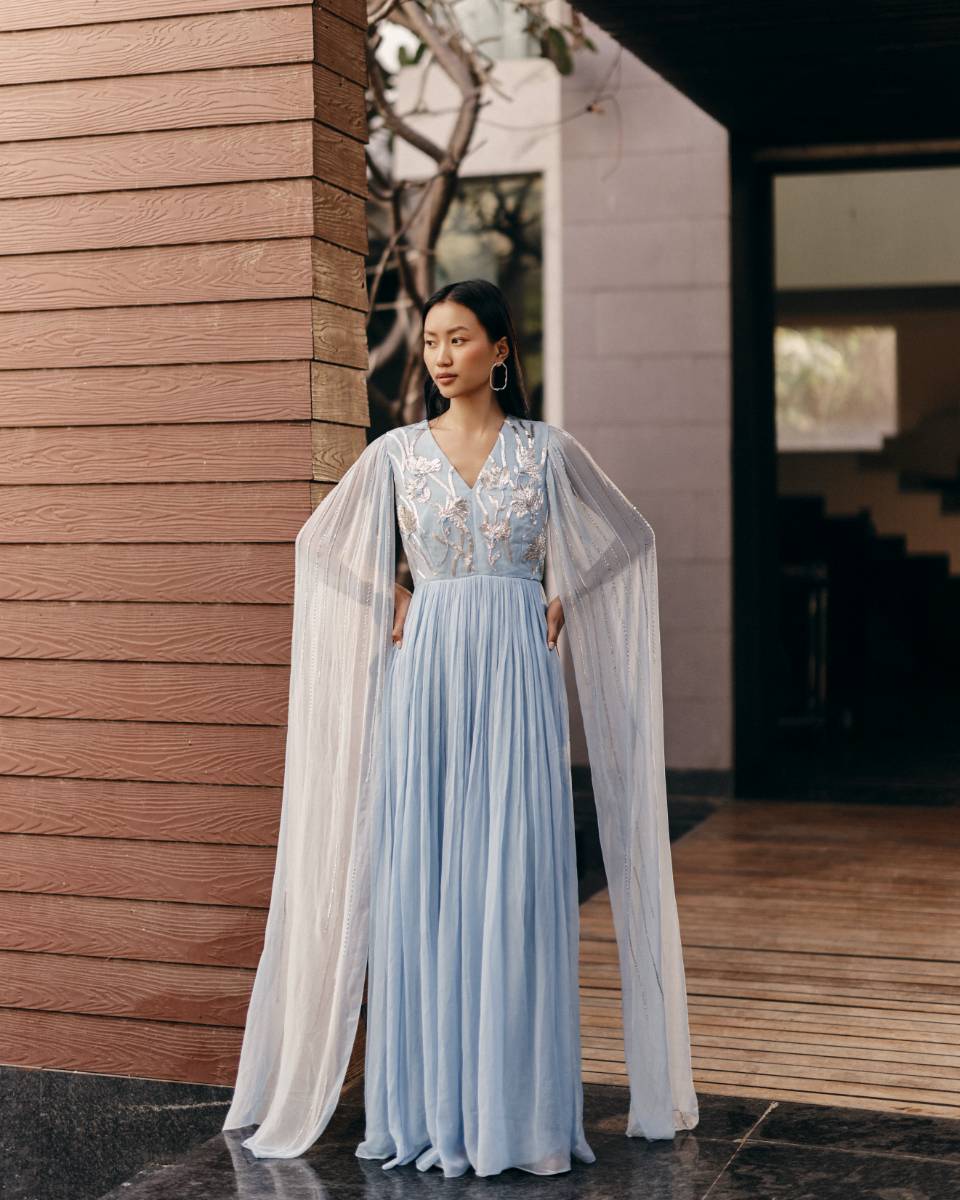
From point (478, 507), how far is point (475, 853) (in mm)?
589

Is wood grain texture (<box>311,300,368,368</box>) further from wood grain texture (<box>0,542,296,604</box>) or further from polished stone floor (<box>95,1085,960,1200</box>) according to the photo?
polished stone floor (<box>95,1085,960,1200</box>)

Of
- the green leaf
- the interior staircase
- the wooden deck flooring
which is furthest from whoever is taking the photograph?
the interior staircase

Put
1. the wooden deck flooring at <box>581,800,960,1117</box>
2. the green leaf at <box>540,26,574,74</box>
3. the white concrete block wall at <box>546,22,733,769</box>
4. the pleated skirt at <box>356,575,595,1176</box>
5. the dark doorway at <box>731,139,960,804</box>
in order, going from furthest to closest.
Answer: the dark doorway at <box>731,139,960,804</box>, the white concrete block wall at <box>546,22,733,769</box>, the green leaf at <box>540,26,574,74</box>, the wooden deck flooring at <box>581,800,960,1117</box>, the pleated skirt at <box>356,575,595,1176</box>

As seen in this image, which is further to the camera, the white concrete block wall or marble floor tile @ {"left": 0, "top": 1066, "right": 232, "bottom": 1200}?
the white concrete block wall

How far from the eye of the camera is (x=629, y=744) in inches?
122

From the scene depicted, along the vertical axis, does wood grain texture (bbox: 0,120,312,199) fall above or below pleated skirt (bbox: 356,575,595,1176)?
above

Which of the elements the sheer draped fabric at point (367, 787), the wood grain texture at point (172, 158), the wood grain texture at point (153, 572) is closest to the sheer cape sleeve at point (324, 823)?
the sheer draped fabric at point (367, 787)

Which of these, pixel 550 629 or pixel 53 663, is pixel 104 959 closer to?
pixel 53 663

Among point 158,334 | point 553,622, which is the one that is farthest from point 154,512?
point 553,622

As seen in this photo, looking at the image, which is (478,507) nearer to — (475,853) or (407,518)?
(407,518)

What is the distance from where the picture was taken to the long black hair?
2.98m

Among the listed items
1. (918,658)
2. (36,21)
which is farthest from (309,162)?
(918,658)

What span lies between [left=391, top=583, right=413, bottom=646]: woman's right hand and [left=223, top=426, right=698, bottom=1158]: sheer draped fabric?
2 cm

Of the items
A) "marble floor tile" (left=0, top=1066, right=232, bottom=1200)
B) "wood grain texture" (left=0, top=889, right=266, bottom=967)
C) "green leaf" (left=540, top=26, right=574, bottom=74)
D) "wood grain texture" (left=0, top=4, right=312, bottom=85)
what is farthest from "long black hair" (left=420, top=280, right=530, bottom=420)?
"green leaf" (left=540, top=26, right=574, bottom=74)
